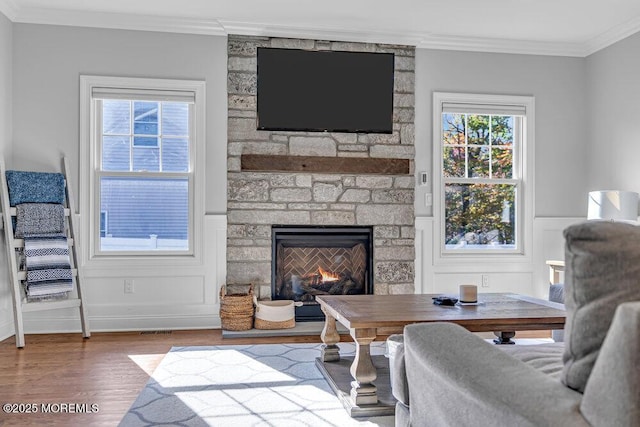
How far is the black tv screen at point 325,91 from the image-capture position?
4.48 m

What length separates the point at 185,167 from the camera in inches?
175

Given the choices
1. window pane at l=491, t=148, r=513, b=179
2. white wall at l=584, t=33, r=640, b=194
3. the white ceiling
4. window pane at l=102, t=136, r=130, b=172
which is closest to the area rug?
window pane at l=102, t=136, r=130, b=172

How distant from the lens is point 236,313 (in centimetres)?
411

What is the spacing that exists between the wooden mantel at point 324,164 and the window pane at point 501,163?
917mm

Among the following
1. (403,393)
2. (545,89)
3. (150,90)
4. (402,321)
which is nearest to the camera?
(403,393)

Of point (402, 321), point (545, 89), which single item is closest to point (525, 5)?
point (545, 89)

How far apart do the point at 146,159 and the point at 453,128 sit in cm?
282

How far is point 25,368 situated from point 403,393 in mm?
2505

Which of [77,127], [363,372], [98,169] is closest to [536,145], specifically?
[363,372]

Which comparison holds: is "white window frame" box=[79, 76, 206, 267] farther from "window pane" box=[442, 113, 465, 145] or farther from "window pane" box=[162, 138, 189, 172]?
"window pane" box=[442, 113, 465, 145]

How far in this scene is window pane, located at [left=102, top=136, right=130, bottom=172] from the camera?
4344mm

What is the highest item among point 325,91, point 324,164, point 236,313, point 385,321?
point 325,91

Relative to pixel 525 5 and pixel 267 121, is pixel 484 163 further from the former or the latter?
pixel 267 121

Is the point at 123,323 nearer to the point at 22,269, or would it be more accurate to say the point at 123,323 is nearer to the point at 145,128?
the point at 22,269
